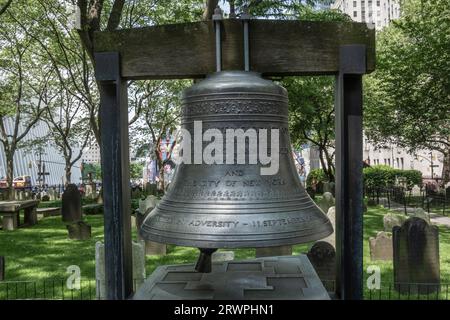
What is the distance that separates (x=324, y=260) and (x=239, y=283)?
3.80 m

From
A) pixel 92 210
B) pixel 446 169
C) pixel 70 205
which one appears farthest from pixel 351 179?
pixel 446 169

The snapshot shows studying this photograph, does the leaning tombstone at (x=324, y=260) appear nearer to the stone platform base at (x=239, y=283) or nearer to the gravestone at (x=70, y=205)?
the stone platform base at (x=239, y=283)

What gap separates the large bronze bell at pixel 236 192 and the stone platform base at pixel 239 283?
20.4 inches

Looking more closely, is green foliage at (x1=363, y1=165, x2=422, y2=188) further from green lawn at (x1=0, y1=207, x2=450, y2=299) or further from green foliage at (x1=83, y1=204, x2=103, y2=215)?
green foliage at (x1=83, y1=204, x2=103, y2=215)

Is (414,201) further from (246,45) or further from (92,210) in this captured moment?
(246,45)

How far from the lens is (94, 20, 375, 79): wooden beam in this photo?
3.30 metres

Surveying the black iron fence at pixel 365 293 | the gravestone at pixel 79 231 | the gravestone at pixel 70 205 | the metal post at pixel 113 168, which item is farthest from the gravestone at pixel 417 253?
the gravestone at pixel 70 205

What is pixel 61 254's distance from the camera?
35.7 feet

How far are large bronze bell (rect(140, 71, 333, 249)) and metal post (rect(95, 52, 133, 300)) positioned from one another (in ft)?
0.91

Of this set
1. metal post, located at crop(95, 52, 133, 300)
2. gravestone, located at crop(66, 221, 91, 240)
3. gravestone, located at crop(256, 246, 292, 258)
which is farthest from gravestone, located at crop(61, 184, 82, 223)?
metal post, located at crop(95, 52, 133, 300)

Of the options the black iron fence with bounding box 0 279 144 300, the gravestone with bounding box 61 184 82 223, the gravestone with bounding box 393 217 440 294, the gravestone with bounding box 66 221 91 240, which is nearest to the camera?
the black iron fence with bounding box 0 279 144 300

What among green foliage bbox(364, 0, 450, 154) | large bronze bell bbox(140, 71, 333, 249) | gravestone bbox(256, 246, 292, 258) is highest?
green foliage bbox(364, 0, 450, 154)

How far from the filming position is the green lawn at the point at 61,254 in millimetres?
8883

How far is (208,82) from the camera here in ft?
10.2
